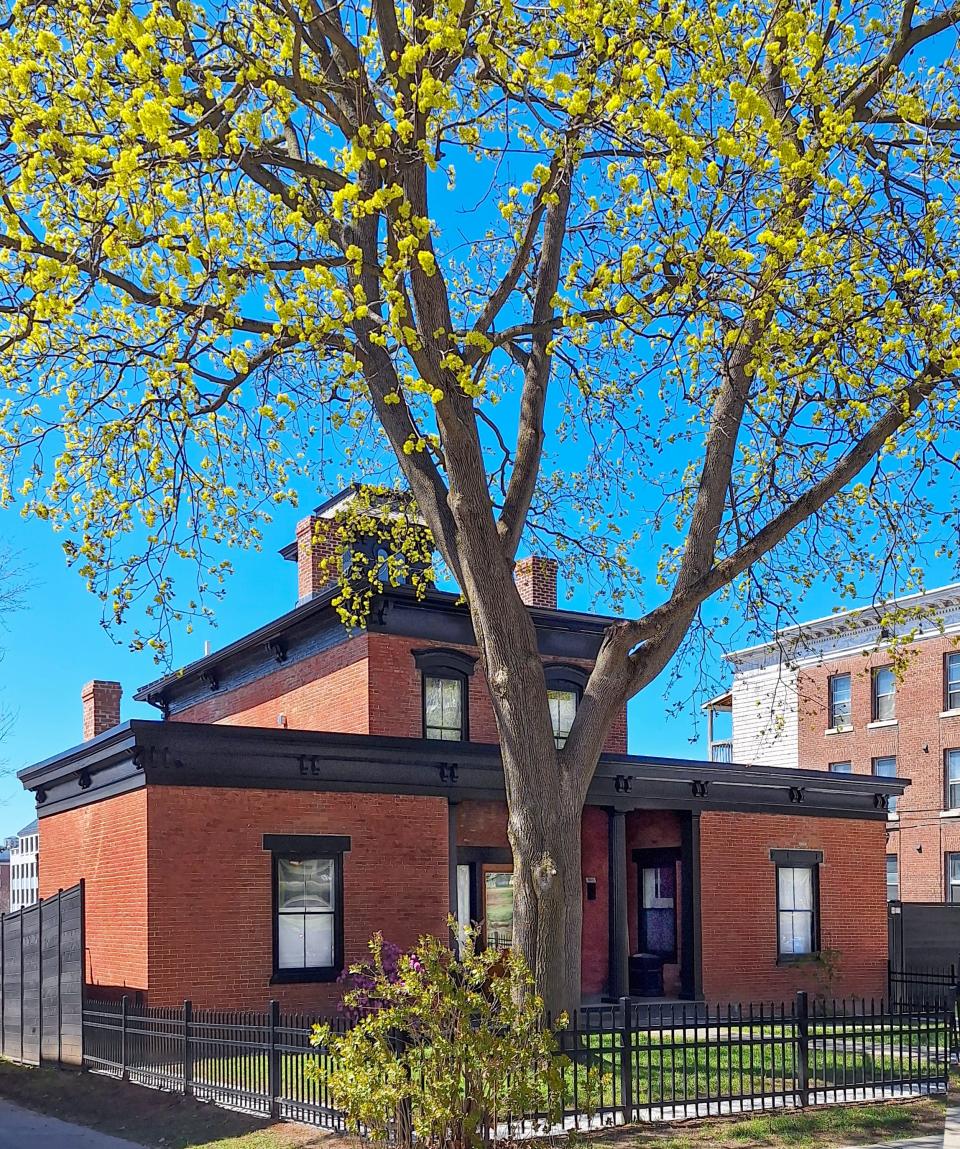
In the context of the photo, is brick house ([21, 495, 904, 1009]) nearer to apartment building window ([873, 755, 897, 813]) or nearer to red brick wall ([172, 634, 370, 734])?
red brick wall ([172, 634, 370, 734])

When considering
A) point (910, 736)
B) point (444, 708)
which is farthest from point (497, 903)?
point (910, 736)

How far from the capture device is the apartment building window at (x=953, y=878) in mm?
43312

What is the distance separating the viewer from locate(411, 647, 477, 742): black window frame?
26203 mm

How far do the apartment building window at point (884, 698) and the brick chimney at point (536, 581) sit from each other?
67.1 feet

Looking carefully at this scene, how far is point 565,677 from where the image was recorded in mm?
28875

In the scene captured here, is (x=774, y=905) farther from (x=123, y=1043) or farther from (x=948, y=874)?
(x=948, y=874)

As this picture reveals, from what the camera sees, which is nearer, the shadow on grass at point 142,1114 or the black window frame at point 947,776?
the shadow on grass at point 142,1114

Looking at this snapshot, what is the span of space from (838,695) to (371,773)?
30.8 meters

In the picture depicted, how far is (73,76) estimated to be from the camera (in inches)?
518

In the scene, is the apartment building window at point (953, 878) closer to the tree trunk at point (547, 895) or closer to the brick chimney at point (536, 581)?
the brick chimney at point (536, 581)

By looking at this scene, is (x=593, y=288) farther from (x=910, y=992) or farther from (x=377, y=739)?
(x=910, y=992)

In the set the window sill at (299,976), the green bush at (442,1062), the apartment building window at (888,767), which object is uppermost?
the apartment building window at (888,767)

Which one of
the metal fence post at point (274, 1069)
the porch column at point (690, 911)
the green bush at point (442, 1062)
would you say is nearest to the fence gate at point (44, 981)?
the metal fence post at point (274, 1069)

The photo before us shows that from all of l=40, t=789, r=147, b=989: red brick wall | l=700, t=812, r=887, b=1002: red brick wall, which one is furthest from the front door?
l=40, t=789, r=147, b=989: red brick wall
